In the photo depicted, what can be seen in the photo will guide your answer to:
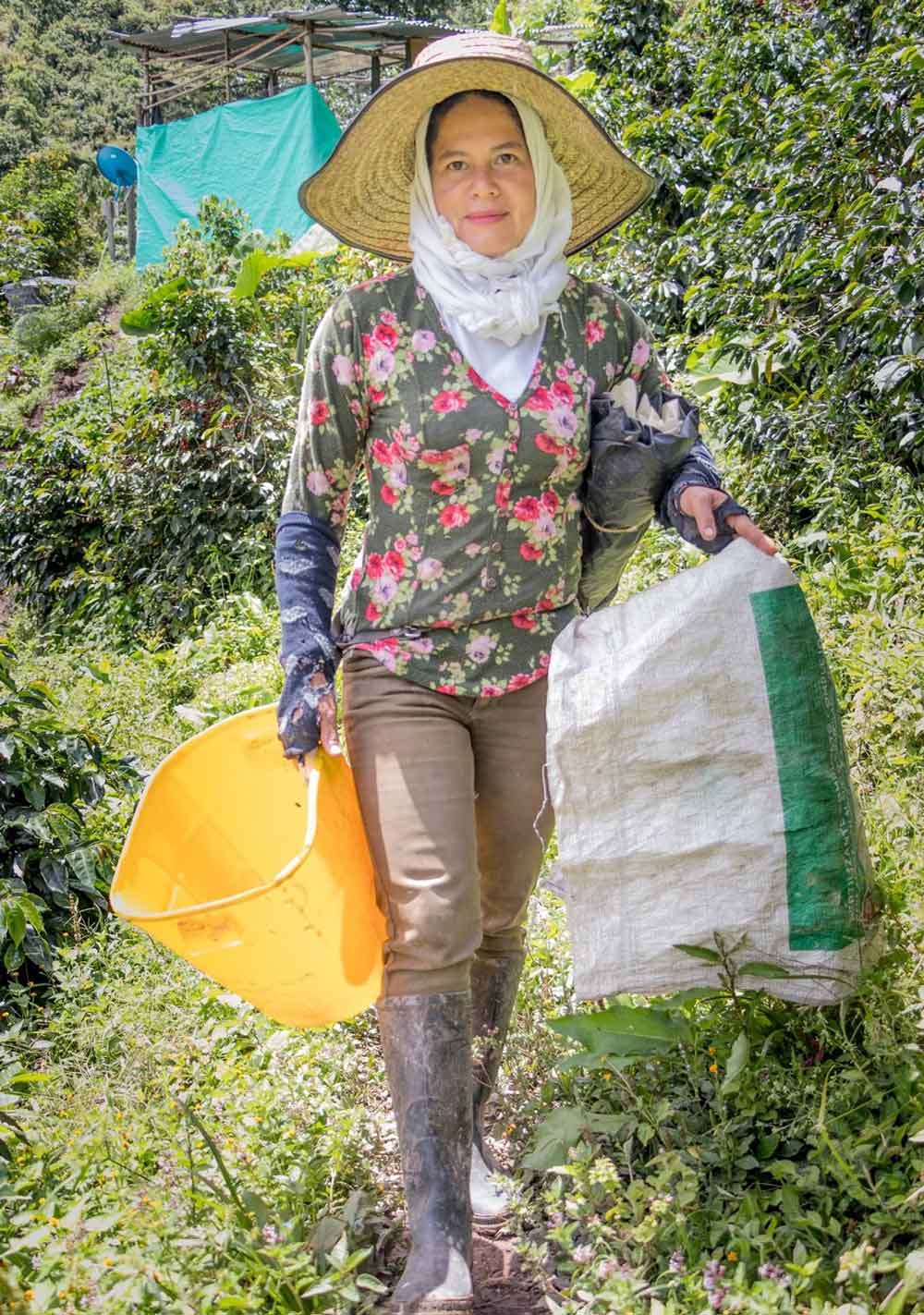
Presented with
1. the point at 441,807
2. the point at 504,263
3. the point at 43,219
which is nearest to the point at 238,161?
the point at 43,219

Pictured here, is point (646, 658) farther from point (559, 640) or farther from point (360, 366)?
point (360, 366)

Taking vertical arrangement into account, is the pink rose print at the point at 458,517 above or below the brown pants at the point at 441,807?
above

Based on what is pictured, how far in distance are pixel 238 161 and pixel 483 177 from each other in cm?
1194

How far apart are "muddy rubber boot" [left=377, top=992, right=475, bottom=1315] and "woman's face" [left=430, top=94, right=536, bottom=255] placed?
1275 mm

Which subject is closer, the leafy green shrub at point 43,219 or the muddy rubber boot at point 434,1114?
the muddy rubber boot at point 434,1114

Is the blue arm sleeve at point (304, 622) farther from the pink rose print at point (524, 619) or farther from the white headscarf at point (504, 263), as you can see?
the white headscarf at point (504, 263)

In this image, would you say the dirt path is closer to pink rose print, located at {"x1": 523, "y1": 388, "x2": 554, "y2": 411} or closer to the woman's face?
pink rose print, located at {"x1": 523, "y1": 388, "x2": 554, "y2": 411}

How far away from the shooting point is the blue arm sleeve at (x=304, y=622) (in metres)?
2.11

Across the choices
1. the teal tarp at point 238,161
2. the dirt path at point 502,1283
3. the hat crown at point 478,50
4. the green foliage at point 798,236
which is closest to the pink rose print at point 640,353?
the hat crown at point 478,50

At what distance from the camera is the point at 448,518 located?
84.2 inches

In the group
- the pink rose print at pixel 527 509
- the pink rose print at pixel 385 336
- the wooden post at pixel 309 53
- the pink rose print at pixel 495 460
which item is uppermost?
the wooden post at pixel 309 53

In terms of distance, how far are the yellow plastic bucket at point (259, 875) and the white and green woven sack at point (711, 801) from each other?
0.36 meters

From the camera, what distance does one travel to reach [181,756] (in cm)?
228

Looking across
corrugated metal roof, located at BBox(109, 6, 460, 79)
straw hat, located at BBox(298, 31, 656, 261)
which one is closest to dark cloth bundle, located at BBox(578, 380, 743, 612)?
straw hat, located at BBox(298, 31, 656, 261)
